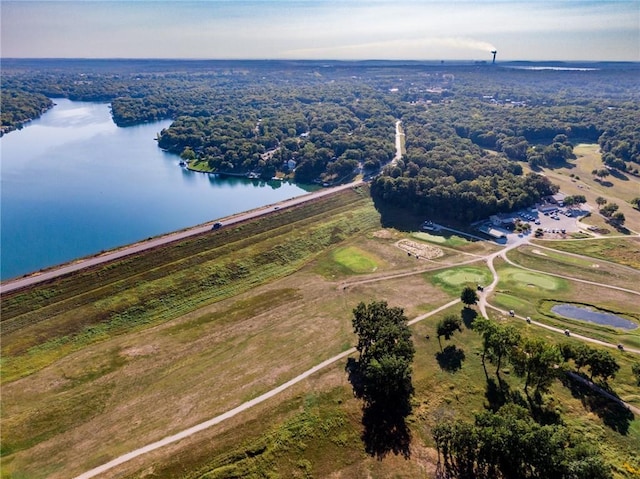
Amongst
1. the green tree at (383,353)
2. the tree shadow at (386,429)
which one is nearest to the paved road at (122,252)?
the green tree at (383,353)

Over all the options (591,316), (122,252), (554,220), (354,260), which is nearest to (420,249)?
(354,260)

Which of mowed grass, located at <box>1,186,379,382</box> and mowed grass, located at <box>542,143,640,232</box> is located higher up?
mowed grass, located at <box>542,143,640,232</box>

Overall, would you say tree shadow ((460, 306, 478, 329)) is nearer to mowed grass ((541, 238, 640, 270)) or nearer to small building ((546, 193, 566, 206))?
mowed grass ((541, 238, 640, 270))

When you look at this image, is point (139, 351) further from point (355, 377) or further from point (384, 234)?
point (384, 234)

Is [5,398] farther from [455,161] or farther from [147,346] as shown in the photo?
[455,161]

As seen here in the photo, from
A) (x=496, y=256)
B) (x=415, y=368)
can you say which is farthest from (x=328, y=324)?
(x=496, y=256)

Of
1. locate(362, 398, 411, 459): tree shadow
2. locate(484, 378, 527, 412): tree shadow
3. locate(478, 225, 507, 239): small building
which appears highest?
locate(478, 225, 507, 239): small building

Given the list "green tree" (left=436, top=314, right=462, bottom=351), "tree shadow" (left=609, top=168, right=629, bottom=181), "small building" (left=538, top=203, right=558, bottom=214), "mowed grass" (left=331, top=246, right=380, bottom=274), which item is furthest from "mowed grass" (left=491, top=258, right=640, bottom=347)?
"tree shadow" (left=609, top=168, right=629, bottom=181)
